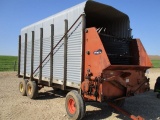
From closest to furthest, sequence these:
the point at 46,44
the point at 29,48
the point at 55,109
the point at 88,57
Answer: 1. the point at 88,57
2. the point at 55,109
3. the point at 46,44
4. the point at 29,48

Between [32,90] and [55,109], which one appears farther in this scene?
[32,90]

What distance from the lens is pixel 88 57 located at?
21.7ft

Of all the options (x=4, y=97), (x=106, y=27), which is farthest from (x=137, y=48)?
(x=4, y=97)

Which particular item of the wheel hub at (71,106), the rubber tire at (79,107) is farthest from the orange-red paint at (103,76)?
the wheel hub at (71,106)

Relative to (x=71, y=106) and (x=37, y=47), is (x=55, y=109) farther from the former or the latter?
(x=37, y=47)

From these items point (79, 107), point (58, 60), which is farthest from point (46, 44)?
point (79, 107)

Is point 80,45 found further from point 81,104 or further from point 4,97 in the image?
point 4,97

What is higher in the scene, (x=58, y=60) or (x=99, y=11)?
(x=99, y=11)

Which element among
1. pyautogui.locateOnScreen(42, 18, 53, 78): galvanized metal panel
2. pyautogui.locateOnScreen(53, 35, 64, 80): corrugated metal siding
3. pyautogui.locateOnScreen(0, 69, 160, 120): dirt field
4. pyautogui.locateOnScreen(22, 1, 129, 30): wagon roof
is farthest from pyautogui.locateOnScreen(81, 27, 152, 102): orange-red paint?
pyautogui.locateOnScreen(42, 18, 53, 78): galvanized metal panel

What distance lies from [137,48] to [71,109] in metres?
3.16

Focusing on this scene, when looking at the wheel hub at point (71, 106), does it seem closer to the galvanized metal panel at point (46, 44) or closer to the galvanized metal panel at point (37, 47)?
the galvanized metal panel at point (46, 44)

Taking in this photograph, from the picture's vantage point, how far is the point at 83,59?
6750 mm

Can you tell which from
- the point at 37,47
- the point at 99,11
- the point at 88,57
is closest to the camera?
the point at 88,57

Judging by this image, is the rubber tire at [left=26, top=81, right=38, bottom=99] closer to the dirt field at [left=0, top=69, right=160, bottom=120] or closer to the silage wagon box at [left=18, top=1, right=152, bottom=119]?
the silage wagon box at [left=18, top=1, right=152, bottom=119]
